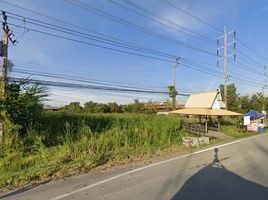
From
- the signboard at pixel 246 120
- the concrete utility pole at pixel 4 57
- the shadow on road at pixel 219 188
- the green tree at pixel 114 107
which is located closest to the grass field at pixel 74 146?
the concrete utility pole at pixel 4 57

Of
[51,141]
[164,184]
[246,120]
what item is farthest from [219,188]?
[246,120]

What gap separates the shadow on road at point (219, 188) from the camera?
6.27m

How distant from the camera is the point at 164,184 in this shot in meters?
7.28

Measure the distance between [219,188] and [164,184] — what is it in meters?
1.35

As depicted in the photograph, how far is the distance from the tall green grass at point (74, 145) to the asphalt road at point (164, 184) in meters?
1.16

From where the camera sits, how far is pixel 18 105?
39.8 feet

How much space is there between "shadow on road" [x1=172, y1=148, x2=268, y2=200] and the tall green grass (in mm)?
3719

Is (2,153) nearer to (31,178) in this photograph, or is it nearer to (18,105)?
(18,105)

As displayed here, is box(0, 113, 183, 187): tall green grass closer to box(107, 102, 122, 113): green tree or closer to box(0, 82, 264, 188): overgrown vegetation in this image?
box(0, 82, 264, 188): overgrown vegetation

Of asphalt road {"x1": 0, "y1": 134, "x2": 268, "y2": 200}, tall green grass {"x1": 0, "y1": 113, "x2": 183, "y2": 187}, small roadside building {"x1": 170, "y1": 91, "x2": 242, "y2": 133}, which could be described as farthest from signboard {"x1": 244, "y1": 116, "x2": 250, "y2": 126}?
asphalt road {"x1": 0, "y1": 134, "x2": 268, "y2": 200}

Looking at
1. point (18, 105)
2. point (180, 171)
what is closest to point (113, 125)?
point (18, 105)

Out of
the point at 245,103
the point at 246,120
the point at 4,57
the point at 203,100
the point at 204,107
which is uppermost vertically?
the point at 4,57

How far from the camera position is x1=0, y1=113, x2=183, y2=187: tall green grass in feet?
29.0

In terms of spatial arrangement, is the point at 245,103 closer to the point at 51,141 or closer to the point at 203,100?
the point at 203,100
